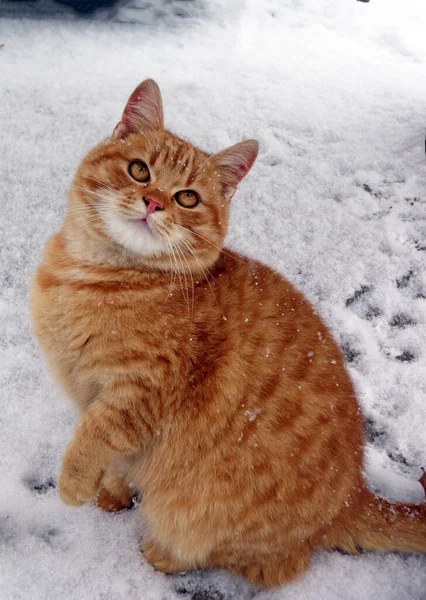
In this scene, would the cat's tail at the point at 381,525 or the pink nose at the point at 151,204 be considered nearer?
the pink nose at the point at 151,204

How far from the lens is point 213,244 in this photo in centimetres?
206

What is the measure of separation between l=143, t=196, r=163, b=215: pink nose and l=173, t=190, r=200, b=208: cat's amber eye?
0.16 metres

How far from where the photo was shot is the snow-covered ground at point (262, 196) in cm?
214

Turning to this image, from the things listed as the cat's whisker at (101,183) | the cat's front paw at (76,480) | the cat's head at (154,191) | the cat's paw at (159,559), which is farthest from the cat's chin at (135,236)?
the cat's paw at (159,559)

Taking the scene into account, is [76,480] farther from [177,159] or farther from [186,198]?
[177,159]

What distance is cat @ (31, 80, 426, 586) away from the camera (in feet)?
6.13

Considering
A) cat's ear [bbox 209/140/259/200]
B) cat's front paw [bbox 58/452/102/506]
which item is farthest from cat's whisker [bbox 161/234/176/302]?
cat's front paw [bbox 58/452/102/506]

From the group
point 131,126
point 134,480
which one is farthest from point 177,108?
point 134,480

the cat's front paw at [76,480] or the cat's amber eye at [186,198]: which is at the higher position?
the cat's amber eye at [186,198]

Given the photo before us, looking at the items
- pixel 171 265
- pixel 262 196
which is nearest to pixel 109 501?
pixel 171 265

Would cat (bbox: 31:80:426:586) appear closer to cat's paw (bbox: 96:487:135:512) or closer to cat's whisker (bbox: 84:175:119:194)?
cat's whisker (bbox: 84:175:119:194)

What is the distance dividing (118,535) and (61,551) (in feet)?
0.78

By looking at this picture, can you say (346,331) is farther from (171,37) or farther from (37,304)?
(171,37)

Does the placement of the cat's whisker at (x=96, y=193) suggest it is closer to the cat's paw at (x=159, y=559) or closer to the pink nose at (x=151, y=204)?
the pink nose at (x=151, y=204)
